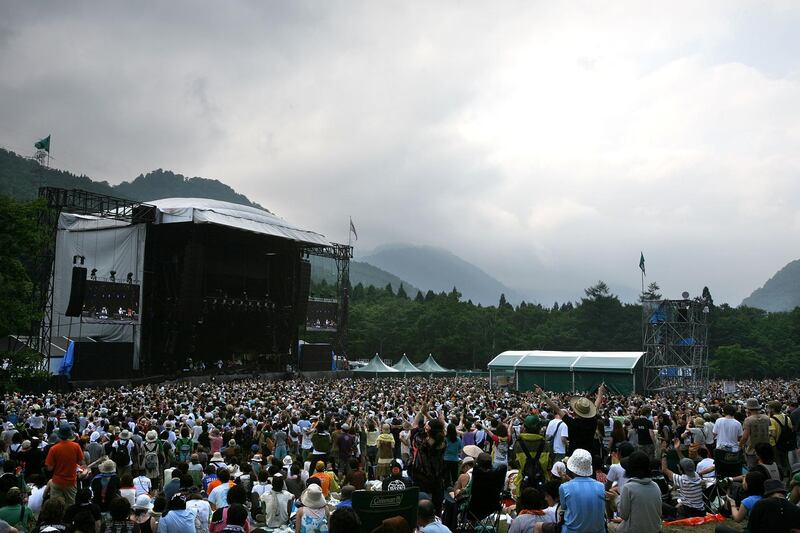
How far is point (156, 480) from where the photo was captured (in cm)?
1111

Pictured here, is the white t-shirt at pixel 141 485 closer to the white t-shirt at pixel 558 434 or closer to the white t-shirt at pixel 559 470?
the white t-shirt at pixel 559 470

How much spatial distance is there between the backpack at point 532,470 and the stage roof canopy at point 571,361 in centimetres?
2873

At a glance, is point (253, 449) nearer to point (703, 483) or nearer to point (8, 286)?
point (703, 483)

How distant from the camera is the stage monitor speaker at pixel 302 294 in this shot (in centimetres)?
4341

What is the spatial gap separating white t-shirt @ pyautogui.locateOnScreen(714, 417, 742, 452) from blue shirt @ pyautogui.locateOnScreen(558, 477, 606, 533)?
17.3 feet

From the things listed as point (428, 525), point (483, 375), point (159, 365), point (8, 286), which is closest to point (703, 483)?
point (428, 525)

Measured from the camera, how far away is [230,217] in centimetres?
3775

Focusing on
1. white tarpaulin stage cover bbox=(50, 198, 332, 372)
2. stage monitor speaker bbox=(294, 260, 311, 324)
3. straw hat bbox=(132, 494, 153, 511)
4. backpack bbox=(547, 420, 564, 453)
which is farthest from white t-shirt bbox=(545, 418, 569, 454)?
stage monitor speaker bbox=(294, 260, 311, 324)

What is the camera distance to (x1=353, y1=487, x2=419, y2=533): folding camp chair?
497 centimetres

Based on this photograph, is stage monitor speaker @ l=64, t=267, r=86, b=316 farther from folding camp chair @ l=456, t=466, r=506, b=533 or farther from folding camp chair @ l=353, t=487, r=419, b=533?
folding camp chair @ l=353, t=487, r=419, b=533

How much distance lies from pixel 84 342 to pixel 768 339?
67.0m

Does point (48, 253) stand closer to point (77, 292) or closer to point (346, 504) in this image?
point (77, 292)

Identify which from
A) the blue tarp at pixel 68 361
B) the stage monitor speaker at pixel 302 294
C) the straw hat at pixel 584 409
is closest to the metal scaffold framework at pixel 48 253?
the blue tarp at pixel 68 361

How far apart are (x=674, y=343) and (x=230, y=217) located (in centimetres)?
2673
